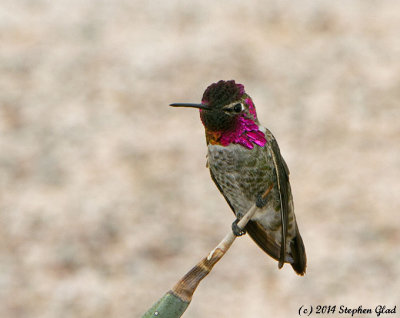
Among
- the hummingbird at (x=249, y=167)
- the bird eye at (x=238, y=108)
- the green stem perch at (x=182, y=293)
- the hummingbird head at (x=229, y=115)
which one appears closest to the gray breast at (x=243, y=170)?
the hummingbird at (x=249, y=167)

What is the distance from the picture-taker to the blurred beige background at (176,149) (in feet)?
26.3

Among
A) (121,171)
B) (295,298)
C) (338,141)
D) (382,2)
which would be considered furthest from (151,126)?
(382,2)

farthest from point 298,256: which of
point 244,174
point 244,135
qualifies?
point 244,135

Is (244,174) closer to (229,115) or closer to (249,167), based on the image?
(249,167)

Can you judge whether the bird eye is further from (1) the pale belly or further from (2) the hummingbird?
(1) the pale belly

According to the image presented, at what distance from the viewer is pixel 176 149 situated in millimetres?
9594

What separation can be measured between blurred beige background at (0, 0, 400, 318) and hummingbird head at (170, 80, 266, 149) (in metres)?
5.64

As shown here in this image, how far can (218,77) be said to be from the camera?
10461 millimetres

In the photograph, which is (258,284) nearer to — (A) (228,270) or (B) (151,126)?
(A) (228,270)

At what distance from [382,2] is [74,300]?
23.0 ft

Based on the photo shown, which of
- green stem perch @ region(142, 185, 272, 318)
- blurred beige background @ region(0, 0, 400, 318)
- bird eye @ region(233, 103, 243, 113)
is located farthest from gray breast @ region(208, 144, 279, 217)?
blurred beige background @ region(0, 0, 400, 318)

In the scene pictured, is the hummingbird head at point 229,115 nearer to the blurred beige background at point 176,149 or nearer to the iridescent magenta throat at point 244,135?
the iridescent magenta throat at point 244,135

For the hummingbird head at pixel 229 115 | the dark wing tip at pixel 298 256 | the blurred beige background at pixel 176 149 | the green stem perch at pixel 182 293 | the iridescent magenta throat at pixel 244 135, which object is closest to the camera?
the green stem perch at pixel 182 293

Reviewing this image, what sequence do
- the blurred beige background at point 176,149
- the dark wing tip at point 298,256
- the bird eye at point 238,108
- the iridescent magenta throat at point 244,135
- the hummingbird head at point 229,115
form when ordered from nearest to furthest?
the hummingbird head at point 229,115, the bird eye at point 238,108, the iridescent magenta throat at point 244,135, the dark wing tip at point 298,256, the blurred beige background at point 176,149
